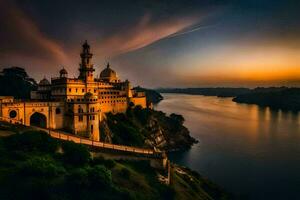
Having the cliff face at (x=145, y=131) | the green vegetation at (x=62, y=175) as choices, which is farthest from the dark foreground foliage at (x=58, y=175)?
the cliff face at (x=145, y=131)

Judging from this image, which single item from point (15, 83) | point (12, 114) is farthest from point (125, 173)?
point (15, 83)

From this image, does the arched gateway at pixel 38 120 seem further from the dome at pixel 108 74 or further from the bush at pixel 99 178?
the dome at pixel 108 74

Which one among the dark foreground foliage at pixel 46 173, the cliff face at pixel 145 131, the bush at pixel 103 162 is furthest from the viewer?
the cliff face at pixel 145 131

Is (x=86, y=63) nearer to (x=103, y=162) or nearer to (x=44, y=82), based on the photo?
(x=44, y=82)

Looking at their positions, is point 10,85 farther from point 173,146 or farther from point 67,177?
point 67,177

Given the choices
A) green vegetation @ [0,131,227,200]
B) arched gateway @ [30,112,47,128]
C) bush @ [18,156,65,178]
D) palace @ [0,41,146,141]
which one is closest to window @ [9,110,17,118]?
palace @ [0,41,146,141]

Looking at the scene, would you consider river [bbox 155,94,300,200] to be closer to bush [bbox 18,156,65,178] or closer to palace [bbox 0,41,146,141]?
palace [bbox 0,41,146,141]

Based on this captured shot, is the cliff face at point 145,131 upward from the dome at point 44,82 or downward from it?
downward
